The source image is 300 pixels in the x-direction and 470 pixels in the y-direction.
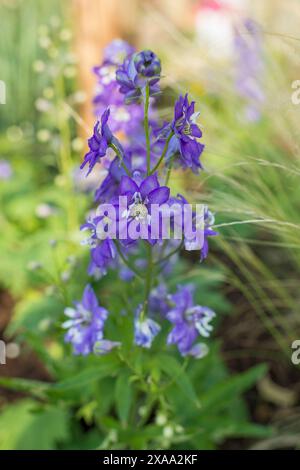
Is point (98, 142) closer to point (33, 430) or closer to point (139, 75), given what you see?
point (139, 75)

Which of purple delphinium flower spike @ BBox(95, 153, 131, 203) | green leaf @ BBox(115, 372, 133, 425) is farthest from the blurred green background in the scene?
purple delphinium flower spike @ BBox(95, 153, 131, 203)

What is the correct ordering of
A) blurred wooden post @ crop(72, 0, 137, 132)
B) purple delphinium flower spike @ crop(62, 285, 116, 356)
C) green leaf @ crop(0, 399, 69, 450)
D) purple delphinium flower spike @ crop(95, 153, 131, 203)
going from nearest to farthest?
1. purple delphinium flower spike @ crop(95, 153, 131, 203)
2. purple delphinium flower spike @ crop(62, 285, 116, 356)
3. green leaf @ crop(0, 399, 69, 450)
4. blurred wooden post @ crop(72, 0, 137, 132)

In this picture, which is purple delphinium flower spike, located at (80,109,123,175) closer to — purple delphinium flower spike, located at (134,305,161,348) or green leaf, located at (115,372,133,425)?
purple delphinium flower spike, located at (134,305,161,348)

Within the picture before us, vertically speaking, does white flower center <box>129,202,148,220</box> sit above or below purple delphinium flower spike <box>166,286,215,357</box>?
above

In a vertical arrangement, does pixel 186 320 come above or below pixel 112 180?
below

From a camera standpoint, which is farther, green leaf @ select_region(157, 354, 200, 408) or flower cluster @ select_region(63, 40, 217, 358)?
green leaf @ select_region(157, 354, 200, 408)

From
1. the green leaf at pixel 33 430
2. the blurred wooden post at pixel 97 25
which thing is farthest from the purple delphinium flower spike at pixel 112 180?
the blurred wooden post at pixel 97 25

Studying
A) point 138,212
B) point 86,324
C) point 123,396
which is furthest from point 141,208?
point 123,396
